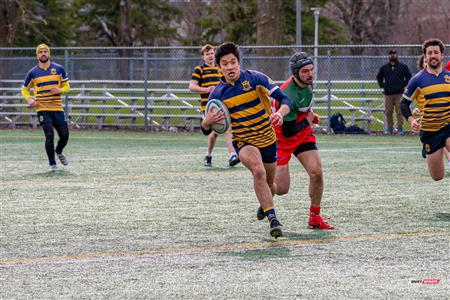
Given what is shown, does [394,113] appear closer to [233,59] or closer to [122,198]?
[122,198]

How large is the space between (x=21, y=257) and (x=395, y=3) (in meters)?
51.6

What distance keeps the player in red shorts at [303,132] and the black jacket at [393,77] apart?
1398cm

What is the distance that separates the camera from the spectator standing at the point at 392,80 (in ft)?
76.2

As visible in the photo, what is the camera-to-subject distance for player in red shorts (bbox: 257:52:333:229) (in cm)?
943

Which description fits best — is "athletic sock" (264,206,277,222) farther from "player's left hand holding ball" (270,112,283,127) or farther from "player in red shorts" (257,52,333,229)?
"player's left hand holding ball" (270,112,283,127)

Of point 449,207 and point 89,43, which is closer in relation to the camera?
point 449,207

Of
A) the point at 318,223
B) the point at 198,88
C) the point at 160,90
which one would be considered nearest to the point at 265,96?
the point at 318,223

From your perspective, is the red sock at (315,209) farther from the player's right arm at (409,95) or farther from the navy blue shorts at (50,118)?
the navy blue shorts at (50,118)

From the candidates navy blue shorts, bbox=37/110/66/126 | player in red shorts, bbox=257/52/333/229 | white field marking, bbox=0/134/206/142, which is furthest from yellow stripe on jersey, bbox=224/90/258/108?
white field marking, bbox=0/134/206/142

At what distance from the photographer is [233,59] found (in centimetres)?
912

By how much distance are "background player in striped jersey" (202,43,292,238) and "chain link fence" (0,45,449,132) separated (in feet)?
50.8

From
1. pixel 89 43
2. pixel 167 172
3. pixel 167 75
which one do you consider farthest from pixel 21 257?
pixel 89 43

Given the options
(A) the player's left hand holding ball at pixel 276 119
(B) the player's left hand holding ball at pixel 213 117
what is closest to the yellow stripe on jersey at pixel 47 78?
(B) the player's left hand holding ball at pixel 213 117

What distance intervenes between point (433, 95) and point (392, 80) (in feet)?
41.7
